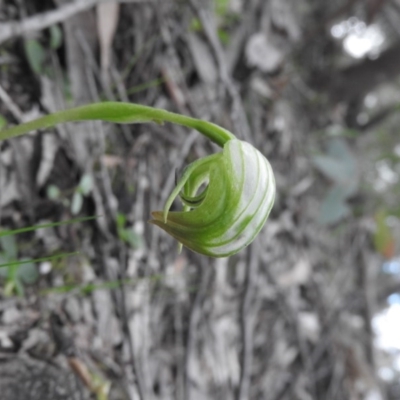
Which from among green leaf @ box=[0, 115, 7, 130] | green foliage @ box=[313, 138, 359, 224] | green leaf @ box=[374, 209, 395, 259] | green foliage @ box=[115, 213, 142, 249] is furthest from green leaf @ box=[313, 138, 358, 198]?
green leaf @ box=[0, 115, 7, 130]

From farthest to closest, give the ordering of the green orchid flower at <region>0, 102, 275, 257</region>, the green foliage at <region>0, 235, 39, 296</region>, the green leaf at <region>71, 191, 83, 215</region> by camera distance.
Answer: the green leaf at <region>71, 191, 83, 215</region>, the green foliage at <region>0, 235, 39, 296</region>, the green orchid flower at <region>0, 102, 275, 257</region>

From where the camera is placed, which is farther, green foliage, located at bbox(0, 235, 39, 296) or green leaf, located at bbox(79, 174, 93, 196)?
green leaf, located at bbox(79, 174, 93, 196)

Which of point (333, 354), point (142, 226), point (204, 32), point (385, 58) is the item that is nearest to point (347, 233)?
point (333, 354)

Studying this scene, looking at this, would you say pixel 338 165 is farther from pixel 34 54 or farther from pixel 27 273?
pixel 27 273

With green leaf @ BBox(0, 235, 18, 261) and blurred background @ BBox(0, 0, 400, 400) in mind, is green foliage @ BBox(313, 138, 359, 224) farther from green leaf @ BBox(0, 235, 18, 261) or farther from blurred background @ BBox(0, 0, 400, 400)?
green leaf @ BBox(0, 235, 18, 261)

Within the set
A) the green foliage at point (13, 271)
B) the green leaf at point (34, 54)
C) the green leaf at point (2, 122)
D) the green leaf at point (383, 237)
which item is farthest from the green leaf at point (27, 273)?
the green leaf at point (383, 237)

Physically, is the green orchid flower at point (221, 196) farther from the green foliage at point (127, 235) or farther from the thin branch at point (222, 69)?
the thin branch at point (222, 69)

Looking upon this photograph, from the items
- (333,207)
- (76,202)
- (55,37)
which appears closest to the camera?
(76,202)

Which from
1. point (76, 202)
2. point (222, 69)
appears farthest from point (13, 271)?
point (222, 69)
